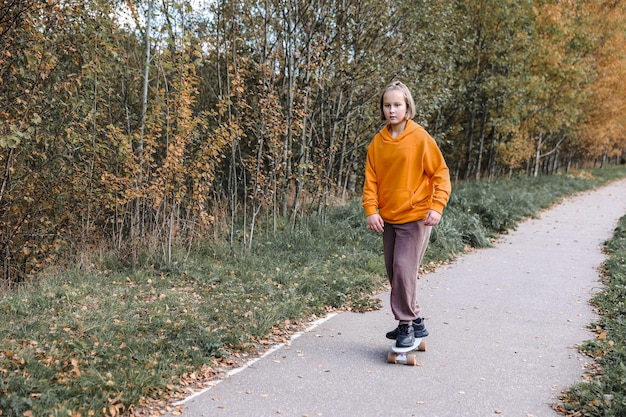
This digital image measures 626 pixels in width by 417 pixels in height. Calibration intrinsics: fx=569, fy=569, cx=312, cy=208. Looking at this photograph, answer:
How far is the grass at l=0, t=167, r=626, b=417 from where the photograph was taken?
12.2 feet

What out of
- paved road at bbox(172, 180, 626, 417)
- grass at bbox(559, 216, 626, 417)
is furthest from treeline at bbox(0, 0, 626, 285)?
grass at bbox(559, 216, 626, 417)

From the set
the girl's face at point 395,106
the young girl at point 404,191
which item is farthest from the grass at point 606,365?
the girl's face at point 395,106

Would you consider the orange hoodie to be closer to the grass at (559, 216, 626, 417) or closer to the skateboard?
the skateboard

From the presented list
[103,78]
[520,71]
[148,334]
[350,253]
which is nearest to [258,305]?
→ [148,334]

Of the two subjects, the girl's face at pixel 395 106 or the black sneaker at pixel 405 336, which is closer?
the girl's face at pixel 395 106

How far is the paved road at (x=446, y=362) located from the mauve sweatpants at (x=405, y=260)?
47 cm

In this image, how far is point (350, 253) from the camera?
8539 millimetres

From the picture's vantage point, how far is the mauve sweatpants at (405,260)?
4629mm

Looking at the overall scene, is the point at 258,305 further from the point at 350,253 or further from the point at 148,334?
the point at 350,253

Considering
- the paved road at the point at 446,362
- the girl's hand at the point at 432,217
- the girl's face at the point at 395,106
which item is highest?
the girl's face at the point at 395,106

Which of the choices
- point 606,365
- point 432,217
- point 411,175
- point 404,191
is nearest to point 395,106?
point 411,175

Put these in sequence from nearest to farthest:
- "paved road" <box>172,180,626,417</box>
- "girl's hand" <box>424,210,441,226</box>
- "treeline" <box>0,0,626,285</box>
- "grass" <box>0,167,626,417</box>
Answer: "grass" <box>0,167,626,417</box>
"paved road" <box>172,180,626,417</box>
"girl's hand" <box>424,210,441,226</box>
"treeline" <box>0,0,626,285</box>

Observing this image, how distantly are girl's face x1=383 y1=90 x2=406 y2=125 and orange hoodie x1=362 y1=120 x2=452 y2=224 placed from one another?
0.37 ft

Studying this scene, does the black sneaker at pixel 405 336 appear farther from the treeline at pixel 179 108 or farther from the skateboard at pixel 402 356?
the treeline at pixel 179 108
